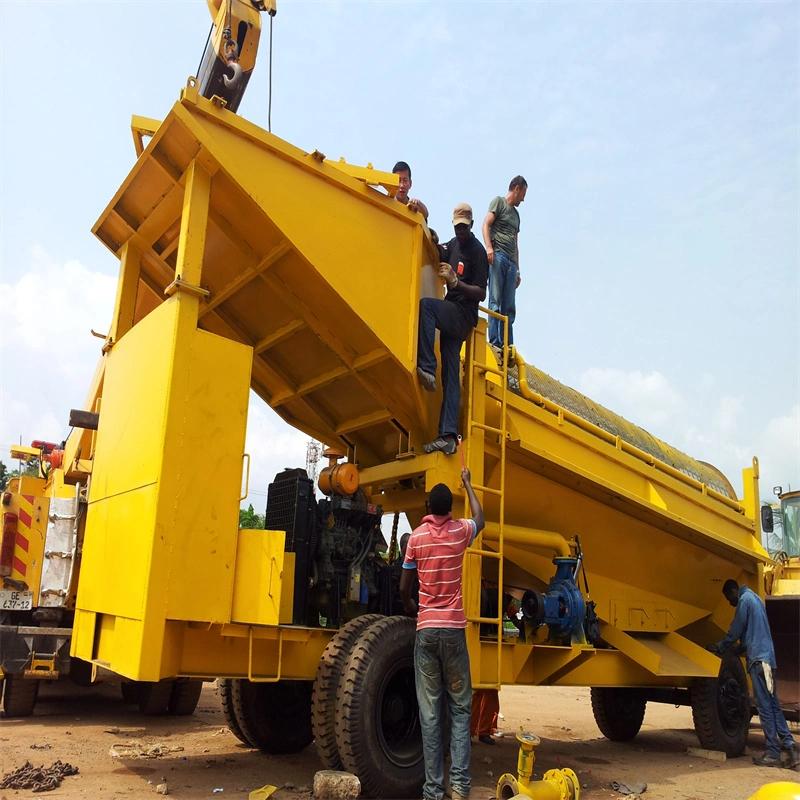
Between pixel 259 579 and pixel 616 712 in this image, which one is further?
pixel 616 712

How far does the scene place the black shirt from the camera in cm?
584

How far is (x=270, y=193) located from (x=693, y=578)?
596cm

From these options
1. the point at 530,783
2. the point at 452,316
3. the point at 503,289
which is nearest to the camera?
the point at 530,783

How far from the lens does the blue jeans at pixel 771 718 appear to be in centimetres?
715

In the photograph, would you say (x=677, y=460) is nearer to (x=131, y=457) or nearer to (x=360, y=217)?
(x=360, y=217)

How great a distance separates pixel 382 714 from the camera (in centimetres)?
484

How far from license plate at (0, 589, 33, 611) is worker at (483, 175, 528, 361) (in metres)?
5.12

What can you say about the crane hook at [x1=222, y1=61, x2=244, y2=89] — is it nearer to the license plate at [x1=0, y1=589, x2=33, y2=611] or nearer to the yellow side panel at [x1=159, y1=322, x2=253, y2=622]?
the yellow side panel at [x1=159, y1=322, x2=253, y2=622]

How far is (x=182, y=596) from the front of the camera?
164 inches

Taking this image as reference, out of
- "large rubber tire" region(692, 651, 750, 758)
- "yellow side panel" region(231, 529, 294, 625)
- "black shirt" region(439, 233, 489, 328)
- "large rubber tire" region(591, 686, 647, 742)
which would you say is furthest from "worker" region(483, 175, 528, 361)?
"large rubber tire" region(591, 686, 647, 742)

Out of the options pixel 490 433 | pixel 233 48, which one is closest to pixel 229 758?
pixel 490 433

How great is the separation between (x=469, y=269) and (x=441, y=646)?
279 cm

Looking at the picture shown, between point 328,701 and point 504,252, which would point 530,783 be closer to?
point 328,701

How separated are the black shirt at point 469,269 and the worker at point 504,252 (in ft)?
3.07
